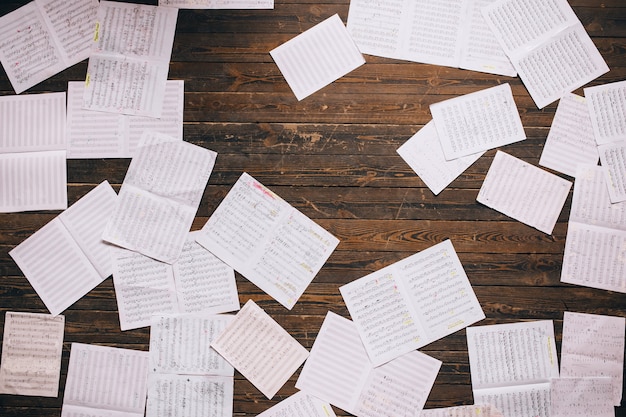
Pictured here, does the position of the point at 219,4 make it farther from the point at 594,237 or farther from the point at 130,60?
the point at 594,237

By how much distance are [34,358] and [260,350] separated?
0.98m

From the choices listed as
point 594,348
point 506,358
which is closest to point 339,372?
point 506,358

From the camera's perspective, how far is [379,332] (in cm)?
241

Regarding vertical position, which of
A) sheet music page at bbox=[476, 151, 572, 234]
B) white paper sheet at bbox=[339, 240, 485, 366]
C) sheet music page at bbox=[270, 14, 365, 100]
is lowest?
white paper sheet at bbox=[339, 240, 485, 366]

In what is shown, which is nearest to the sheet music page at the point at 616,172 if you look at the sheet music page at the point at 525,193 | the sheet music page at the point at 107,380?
the sheet music page at the point at 525,193

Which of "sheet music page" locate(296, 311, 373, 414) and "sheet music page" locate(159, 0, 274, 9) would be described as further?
"sheet music page" locate(159, 0, 274, 9)

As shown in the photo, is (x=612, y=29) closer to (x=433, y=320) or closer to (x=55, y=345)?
(x=433, y=320)

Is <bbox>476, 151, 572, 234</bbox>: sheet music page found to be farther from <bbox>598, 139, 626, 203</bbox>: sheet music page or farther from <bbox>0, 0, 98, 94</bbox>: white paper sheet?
<bbox>0, 0, 98, 94</bbox>: white paper sheet

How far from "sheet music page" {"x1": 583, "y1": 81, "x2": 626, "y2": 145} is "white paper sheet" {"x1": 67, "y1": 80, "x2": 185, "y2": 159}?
5.93ft

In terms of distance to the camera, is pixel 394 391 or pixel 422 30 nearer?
pixel 394 391

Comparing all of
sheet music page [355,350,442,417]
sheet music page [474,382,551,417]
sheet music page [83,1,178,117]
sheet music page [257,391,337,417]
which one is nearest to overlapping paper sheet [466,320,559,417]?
sheet music page [474,382,551,417]

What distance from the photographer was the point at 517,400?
241cm

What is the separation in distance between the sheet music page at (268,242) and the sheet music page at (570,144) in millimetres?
1016

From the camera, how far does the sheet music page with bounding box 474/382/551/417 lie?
2406mm
